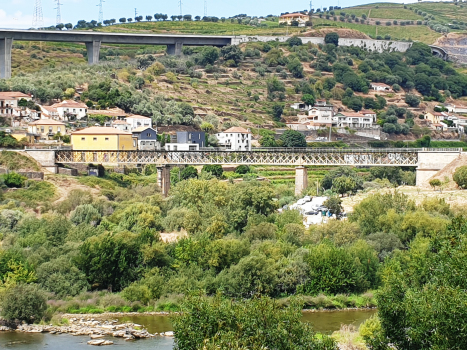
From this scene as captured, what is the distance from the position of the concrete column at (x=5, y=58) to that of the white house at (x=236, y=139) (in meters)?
28.6

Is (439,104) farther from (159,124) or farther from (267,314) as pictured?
(267,314)

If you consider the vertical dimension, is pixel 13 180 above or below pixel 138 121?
below

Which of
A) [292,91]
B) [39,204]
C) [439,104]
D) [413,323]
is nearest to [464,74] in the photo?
[439,104]

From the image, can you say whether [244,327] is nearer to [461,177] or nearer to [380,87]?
[461,177]

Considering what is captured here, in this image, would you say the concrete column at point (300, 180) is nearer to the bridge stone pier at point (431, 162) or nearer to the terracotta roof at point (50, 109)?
the bridge stone pier at point (431, 162)

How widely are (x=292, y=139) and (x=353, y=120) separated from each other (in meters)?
18.6

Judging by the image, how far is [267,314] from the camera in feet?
95.0

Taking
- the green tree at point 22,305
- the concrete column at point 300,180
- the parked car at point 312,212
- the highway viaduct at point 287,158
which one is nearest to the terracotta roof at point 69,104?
the highway viaduct at point 287,158

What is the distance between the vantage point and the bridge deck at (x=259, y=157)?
67562 mm

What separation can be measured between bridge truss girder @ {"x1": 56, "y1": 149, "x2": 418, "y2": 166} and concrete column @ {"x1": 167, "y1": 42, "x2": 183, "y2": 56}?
5311cm

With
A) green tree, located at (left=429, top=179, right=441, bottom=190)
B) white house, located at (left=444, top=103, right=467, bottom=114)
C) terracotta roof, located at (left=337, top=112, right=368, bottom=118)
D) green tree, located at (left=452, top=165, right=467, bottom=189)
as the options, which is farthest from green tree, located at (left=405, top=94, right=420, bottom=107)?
green tree, located at (left=452, top=165, right=467, bottom=189)

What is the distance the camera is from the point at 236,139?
86688 mm

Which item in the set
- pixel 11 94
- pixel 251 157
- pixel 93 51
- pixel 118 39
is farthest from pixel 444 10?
pixel 251 157

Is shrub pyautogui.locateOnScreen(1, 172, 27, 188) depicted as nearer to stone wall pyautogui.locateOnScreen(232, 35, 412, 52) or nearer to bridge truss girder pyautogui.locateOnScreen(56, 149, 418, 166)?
bridge truss girder pyautogui.locateOnScreen(56, 149, 418, 166)
